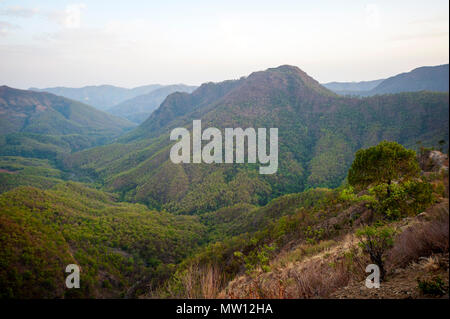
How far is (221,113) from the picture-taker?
126625 mm

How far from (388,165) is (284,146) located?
318 ft

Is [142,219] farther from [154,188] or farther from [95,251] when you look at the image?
[154,188]

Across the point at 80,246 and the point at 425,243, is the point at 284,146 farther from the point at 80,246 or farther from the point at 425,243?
the point at 425,243

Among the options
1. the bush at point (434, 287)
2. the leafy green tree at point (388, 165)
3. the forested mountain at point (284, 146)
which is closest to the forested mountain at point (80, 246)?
the forested mountain at point (284, 146)

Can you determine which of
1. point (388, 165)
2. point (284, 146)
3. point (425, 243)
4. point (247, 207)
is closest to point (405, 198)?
point (388, 165)

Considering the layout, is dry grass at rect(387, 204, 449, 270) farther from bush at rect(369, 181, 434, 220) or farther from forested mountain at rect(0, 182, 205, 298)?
forested mountain at rect(0, 182, 205, 298)

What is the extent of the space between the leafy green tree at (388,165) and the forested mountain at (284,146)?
57.4 metres

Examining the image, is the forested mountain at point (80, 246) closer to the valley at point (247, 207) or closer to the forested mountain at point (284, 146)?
the valley at point (247, 207)

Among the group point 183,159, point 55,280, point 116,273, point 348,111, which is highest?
point 348,111

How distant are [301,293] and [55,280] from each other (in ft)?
79.5

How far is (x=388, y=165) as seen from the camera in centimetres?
1184

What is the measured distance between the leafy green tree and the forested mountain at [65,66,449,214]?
57.4m

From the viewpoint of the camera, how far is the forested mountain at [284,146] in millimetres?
77250
